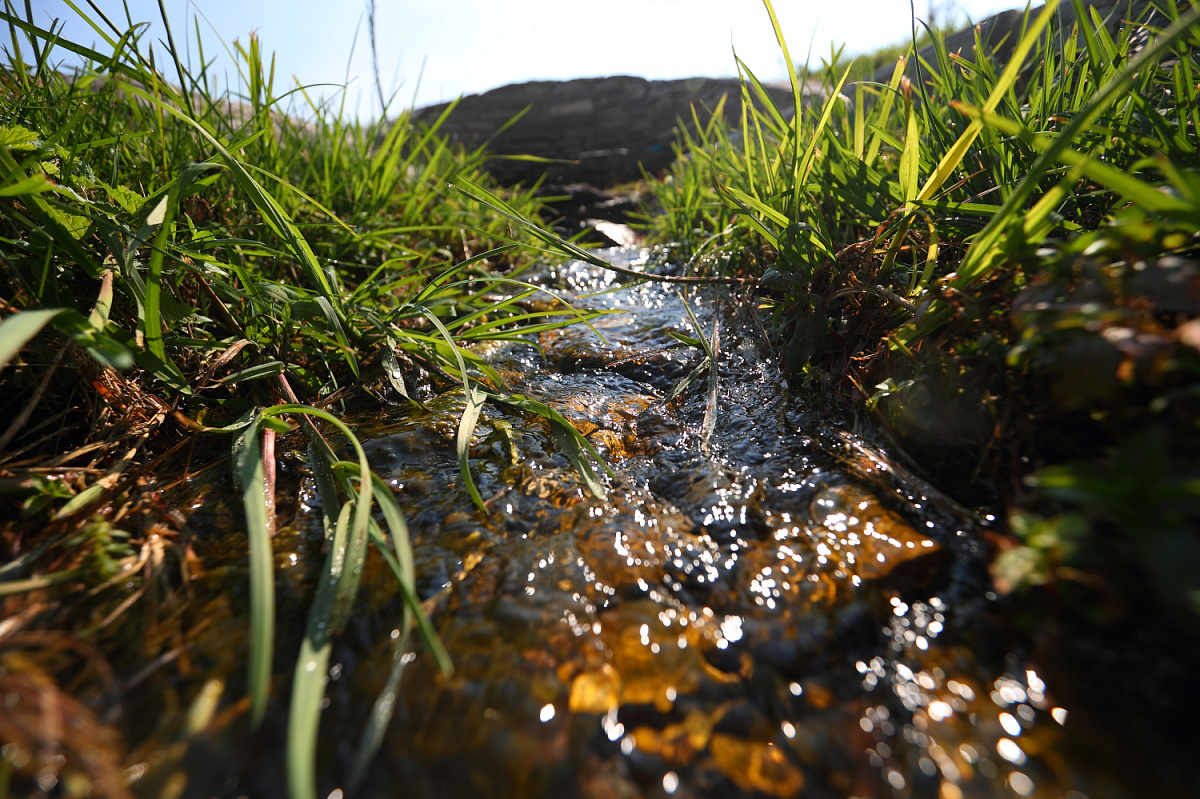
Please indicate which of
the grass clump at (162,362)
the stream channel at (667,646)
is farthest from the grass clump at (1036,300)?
the grass clump at (162,362)

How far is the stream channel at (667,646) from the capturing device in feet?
1.90

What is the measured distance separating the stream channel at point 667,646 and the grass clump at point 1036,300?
0.14 metres

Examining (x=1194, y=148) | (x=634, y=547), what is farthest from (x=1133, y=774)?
(x=1194, y=148)

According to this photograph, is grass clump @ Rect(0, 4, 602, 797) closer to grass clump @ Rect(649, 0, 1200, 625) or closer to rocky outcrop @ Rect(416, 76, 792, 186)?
grass clump @ Rect(649, 0, 1200, 625)

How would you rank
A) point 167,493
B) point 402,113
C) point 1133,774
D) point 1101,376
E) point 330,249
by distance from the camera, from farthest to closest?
point 402,113
point 330,249
point 167,493
point 1101,376
point 1133,774

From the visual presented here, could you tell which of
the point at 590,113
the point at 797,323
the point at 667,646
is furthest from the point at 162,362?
the point at 590,113

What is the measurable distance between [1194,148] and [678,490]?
46.7 inches

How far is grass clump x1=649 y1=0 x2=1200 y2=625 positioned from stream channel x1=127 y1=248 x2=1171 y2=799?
0.47ft

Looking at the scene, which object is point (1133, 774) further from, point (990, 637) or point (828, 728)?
point (828, 728)

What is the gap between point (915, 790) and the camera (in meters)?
0.55

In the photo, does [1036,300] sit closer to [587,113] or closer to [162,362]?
[162,362]

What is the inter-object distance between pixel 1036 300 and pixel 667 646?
2.31 ft

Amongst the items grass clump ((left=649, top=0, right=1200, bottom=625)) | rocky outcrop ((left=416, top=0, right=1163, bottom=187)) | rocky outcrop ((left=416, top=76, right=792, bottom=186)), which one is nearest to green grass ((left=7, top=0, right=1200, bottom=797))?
grass clump ((left=649, top=0, right=1200, bottom=625))

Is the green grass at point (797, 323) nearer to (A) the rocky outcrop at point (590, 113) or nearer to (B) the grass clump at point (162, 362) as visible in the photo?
(B) the grass clump at point (162, 362)
